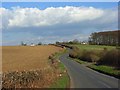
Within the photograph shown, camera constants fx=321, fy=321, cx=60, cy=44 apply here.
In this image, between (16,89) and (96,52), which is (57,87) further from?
(96,52)

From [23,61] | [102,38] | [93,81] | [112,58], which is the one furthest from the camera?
A: [102,38]

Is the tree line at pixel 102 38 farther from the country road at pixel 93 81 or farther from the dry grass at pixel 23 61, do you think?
the country road at pixel 93 81

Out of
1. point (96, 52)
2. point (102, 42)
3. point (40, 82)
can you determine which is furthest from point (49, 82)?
point (102, 42)

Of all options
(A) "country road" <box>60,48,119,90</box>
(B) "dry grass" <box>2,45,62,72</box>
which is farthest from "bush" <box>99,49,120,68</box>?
(A) "country road" <box>60,48,119,90</box>

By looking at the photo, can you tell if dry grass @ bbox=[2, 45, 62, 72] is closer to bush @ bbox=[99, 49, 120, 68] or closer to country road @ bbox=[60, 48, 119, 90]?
country road @ bbox=[60, 48, 119, 90]

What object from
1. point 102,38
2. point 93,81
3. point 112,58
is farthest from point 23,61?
point 102,38

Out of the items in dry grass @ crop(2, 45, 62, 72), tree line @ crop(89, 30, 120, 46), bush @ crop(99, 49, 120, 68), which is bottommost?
dry grass @ crop(2, 45, 62, 72)

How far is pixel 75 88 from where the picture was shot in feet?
75.4

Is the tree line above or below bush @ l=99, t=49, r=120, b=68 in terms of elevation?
above

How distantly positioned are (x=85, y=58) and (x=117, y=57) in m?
28.8

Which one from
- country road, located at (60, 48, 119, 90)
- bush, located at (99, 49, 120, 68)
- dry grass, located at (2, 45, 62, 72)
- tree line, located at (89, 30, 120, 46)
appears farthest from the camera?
tree line, located at (89, 30, 120, 46)

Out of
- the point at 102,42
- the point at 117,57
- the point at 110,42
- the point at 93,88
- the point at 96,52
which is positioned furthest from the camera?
the point at 102,42

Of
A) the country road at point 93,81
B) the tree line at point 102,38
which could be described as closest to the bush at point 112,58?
the country road at point 93,81

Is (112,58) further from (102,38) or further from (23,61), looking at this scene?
(102,38)
